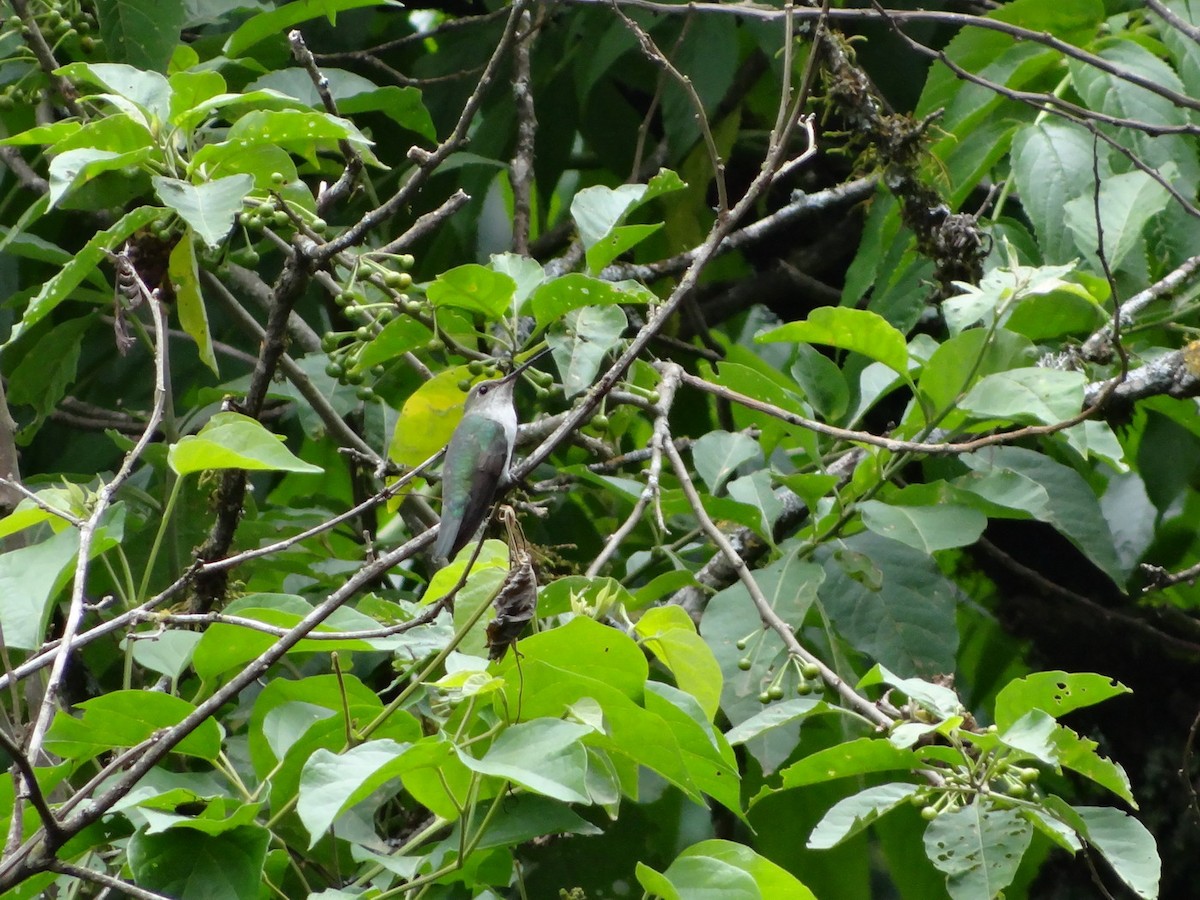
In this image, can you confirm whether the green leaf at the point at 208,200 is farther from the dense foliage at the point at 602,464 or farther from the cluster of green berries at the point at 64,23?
the cluster of green berries at the point at 64,23

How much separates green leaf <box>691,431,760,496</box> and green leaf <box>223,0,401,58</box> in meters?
1.24

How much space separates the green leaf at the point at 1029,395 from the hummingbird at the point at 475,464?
88cm

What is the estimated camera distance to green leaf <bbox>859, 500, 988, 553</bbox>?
7.75 ft

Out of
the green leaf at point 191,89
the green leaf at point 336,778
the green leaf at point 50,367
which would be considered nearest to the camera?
the green leaf at point 336,778

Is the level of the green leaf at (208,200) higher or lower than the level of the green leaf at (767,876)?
higher

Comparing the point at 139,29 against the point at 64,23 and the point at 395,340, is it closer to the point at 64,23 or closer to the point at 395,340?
the point at 64,23

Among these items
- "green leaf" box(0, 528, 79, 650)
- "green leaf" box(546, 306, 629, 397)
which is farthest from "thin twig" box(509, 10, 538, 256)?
"green leaf" box(0, 528, 79, 650)

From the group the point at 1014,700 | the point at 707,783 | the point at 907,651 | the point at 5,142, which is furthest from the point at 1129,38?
the point at 5,142

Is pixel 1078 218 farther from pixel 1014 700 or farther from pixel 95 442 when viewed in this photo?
pixel 95 442

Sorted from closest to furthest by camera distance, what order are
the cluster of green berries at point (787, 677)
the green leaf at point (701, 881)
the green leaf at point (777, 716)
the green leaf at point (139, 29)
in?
the green leaf at point (701, 881)
the green leaf at point (777, 716)
the cluster of green berries at point (787, 677)
the green leaf at point (139, 29)

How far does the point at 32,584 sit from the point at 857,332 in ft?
4.82

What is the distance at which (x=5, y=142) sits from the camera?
212cm

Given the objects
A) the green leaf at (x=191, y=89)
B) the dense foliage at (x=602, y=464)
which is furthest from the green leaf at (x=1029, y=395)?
the green leaf at (x=191, y=89)

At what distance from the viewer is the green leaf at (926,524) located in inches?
93.0
